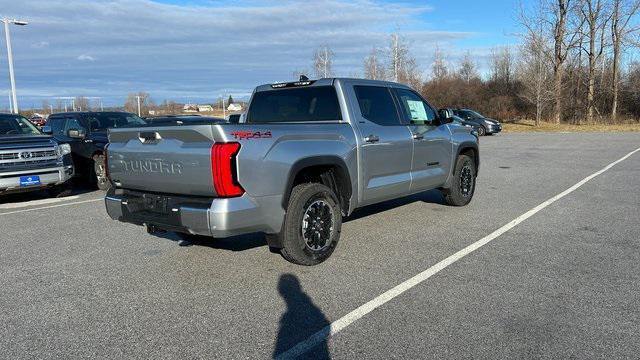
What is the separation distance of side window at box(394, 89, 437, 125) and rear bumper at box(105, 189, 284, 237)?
2.85 m

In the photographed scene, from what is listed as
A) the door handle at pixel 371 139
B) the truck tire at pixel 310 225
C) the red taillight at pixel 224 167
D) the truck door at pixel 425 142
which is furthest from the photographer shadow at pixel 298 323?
the truck door at pixel 425 142

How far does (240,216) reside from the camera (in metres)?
4.44

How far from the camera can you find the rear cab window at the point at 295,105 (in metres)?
5.96

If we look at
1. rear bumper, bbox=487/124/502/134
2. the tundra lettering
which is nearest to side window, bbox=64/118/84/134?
the tundra lettering

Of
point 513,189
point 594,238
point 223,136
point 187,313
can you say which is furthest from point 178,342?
point 513,189

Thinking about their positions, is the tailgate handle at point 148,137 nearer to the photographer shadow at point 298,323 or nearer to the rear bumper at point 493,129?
the photographer shadow at point 298,323

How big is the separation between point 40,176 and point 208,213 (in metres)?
6.48

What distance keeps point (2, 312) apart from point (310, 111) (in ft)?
12.0

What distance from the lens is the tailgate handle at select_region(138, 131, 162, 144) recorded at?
4.77m

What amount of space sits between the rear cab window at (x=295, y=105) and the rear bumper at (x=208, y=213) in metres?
1.63

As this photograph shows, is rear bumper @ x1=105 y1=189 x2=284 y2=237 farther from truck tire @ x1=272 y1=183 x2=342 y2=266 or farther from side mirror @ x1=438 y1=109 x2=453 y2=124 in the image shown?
side mirror @ x1=438 y1=109 x2=453 y2=124

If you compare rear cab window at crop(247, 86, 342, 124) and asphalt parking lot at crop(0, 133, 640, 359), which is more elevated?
rear cab window at crop(247, 86, 342, 124)

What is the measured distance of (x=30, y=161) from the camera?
9281 mm

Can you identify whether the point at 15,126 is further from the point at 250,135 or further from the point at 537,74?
the point at 537,74
